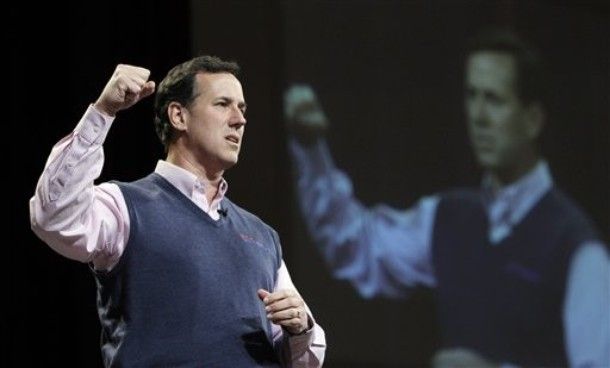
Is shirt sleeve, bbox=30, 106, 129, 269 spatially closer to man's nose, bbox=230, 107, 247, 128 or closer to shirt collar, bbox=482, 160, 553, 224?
man's nose, bbox=230, 107, 247, 128

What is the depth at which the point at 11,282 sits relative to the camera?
341 cm

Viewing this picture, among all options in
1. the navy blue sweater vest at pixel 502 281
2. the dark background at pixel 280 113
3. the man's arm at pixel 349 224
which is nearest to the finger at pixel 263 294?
the dark background at pixel 280 113

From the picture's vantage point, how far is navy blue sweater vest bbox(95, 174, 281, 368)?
2.07m

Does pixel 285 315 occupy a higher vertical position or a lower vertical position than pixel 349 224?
higher

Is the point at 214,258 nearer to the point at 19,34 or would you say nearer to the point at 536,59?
the point at 19,34

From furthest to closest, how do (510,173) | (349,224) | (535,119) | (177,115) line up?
(535,119) → (510,173) → (349,224) → (177,115)

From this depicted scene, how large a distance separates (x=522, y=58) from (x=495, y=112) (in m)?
0.30

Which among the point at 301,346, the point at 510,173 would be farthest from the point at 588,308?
the point at 301,346

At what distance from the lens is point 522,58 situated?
448cm

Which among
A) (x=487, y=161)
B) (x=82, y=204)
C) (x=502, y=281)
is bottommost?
(x=502, y=281)

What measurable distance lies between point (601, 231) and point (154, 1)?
6.81 feet

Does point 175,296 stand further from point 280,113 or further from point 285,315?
point 280,113

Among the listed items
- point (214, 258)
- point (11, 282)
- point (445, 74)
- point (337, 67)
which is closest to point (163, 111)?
point (214, 258)

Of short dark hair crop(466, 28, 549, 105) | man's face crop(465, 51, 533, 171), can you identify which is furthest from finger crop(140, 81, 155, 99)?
short dark hair crop(466, 28, 549, 105)
